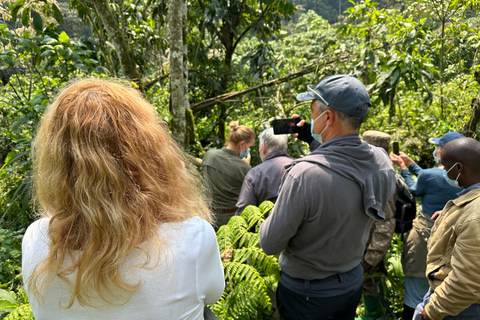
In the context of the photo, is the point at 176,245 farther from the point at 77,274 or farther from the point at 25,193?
the point at 25,193

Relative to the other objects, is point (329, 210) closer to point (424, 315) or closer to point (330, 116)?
point (330, 116)

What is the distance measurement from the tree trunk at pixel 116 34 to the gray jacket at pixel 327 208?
2695 millimetres

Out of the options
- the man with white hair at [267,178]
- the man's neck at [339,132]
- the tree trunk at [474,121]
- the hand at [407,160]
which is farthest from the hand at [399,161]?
the tree trunk at [474,121]

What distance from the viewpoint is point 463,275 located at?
1.79 m

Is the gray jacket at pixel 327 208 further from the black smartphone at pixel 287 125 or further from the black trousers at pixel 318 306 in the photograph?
the black smartphone at pixel 287 125

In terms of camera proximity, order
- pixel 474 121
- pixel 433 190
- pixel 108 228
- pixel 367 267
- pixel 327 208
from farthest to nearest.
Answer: pixel 474 121 → pixel 367 267 → pixel 433 190 → pixel 327 208 → pixel 108 228

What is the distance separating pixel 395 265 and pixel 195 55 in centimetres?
434

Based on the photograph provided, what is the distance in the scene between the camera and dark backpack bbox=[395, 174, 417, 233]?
3166mm

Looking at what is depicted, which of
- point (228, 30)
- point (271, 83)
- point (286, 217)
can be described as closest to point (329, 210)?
point (286, 217)

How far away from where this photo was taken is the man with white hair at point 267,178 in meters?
3.21

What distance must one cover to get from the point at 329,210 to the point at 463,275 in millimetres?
753

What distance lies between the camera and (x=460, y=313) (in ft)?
6.46

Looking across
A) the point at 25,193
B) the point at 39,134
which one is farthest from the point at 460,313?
the point at 25,193

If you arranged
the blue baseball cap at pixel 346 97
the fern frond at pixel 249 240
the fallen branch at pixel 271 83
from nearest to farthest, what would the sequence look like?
1. the blue baseball cap at pixel 346 97
2. the fern frond at pixel 249 240
3. the fallen branch at pixel 271 83
